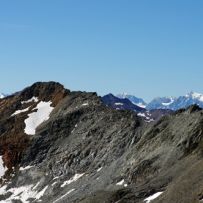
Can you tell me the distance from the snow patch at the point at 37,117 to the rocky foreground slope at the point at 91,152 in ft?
0.76

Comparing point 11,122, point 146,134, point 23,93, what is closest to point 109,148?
point 146,134

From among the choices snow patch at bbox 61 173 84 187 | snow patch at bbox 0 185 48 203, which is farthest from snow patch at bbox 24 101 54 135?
snow patch at bbox 61 173 84 187

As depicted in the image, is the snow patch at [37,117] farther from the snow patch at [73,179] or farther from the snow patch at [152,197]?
the snow patch at [152,197]

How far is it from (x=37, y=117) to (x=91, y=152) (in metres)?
27.6

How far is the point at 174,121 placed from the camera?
235 feet

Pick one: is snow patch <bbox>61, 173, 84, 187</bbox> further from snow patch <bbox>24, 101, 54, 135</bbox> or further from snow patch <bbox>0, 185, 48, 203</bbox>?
snow patch <bbox>24, 101, 54, 135</bbox>

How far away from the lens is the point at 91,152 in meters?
83.6

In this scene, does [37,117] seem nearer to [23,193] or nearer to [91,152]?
[23,193]

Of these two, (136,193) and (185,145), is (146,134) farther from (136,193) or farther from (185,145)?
(136,193)

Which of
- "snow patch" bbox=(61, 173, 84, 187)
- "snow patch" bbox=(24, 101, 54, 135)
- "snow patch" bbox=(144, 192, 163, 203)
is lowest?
"snow patch" bbox=(144, 192, 163, 203)

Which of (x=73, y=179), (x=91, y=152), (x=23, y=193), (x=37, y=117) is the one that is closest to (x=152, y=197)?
(x=73, y=179)

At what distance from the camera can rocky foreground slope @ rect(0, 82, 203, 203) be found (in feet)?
182

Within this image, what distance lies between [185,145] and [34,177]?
3492 cm

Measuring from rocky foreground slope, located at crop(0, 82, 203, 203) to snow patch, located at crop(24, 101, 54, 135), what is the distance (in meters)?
0.23
